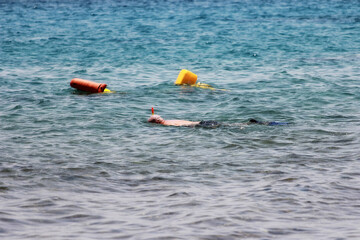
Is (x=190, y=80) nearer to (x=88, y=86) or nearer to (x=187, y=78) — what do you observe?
(x=187, y=78)

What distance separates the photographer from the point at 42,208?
247 inches

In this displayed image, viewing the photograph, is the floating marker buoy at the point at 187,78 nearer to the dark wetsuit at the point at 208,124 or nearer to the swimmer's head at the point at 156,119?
the swimmer's head at the point at 156,119

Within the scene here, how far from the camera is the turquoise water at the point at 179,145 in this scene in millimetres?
5898

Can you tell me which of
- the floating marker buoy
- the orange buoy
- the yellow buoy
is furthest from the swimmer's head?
the floating marker buoy

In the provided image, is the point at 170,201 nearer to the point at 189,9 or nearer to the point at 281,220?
the point at 281,220

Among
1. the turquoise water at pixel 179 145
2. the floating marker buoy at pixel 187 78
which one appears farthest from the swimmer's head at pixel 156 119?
the floating marker buoy at pixel 187 78

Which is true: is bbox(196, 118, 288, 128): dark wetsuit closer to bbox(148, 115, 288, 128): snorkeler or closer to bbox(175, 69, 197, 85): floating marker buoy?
bbox(148, 115, 288, 128): snorkeler

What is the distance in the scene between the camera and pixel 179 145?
31.1 feet

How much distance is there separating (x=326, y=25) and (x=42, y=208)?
99.6ft

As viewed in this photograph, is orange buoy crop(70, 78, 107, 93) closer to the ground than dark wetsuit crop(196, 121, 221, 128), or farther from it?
farther from it

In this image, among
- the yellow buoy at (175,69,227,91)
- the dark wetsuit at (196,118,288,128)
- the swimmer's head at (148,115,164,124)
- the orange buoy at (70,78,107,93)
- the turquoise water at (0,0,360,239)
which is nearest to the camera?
the turquoise water at (0,0,360,239)

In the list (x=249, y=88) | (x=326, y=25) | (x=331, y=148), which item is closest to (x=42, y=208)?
(x=331, y=148)

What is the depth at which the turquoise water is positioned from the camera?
590cm

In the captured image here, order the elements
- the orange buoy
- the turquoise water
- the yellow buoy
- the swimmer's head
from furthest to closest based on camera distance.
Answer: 1. the yellow buoy
2. the orange buoy
3. the swimmer's head
4. the turquoise water
